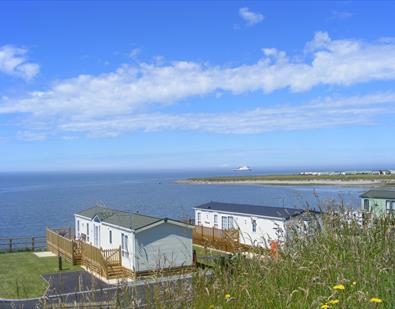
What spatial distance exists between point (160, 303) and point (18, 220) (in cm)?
6111

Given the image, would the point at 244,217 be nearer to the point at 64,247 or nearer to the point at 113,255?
the point at 113,255

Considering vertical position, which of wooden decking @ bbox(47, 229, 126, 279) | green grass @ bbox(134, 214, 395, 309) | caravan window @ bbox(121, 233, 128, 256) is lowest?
wooden decking @ bbox(47, 229, 126, 279)

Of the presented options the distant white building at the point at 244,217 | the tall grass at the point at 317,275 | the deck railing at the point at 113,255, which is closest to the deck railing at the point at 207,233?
the distant white building at the point at 244,217

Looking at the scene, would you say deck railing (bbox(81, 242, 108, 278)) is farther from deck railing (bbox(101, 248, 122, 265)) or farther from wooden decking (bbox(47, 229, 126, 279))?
deck railing (bbox(101, 248, 122, 265))

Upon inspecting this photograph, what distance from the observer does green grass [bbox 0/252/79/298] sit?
19714 mm

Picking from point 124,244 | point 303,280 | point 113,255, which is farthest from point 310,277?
point 124,244

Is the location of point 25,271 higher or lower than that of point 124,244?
lower

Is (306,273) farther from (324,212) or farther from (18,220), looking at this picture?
(18,220)

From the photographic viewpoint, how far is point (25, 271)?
24266 millimetres

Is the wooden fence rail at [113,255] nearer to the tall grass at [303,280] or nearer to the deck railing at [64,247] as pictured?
the deck railing at [64,247]

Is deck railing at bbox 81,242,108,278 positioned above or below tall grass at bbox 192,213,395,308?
below

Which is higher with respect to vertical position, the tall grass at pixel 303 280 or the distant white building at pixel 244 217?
the tall grass at pixel 303 280

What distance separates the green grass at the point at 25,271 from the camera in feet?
64.7

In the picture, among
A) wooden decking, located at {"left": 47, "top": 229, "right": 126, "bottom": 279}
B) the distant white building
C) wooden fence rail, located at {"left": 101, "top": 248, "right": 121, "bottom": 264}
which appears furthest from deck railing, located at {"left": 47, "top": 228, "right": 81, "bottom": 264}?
the distant white building
